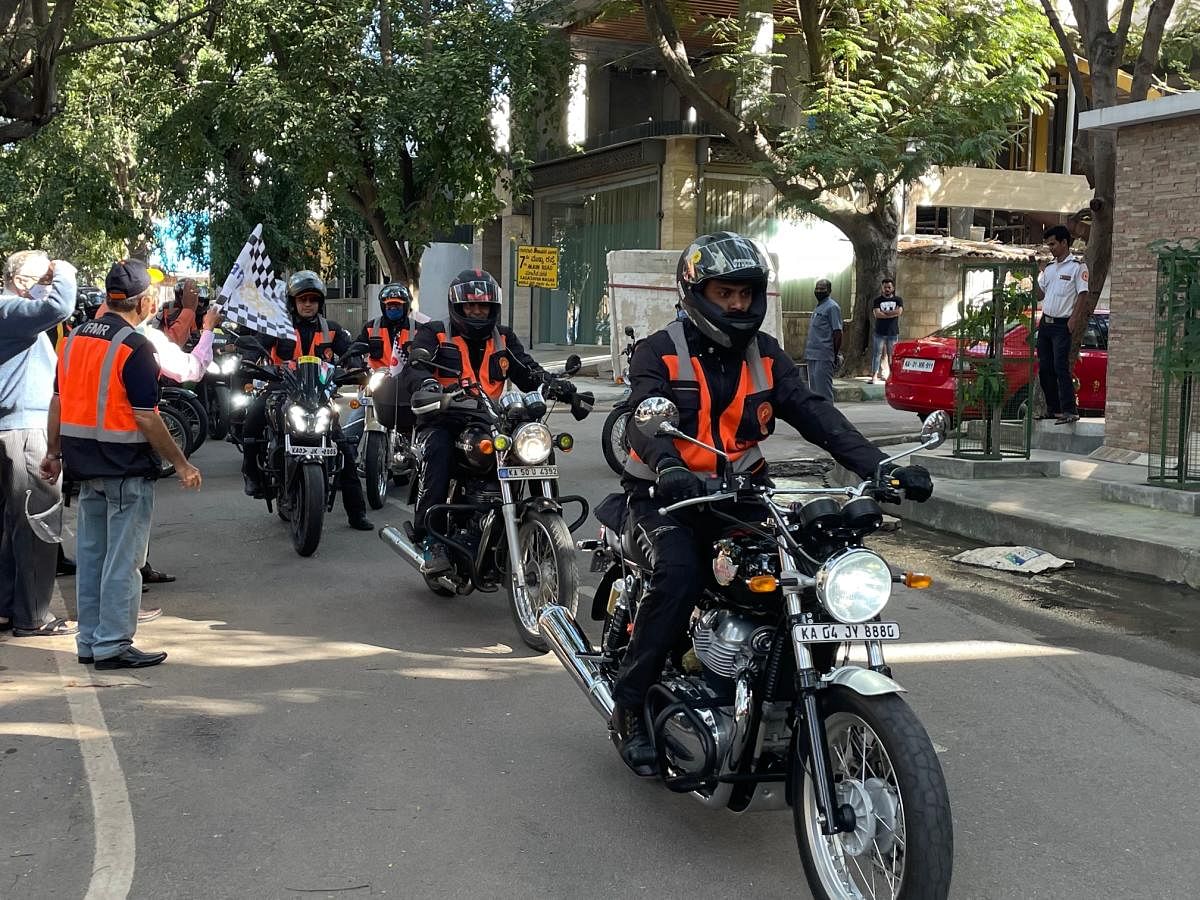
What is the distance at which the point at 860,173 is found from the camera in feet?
70.6

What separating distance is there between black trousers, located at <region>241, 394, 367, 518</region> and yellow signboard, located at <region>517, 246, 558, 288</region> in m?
11.9

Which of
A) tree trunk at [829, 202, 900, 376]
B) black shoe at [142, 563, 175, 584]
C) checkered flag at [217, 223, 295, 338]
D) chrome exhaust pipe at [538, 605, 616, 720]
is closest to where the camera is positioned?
chrome exhaust pipe at [538, 605, 616, 720]

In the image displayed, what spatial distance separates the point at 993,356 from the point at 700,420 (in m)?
7.67

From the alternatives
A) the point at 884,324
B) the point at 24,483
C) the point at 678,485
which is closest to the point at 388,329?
the point at 24,483

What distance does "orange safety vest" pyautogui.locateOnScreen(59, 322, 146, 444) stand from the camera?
6180 mm

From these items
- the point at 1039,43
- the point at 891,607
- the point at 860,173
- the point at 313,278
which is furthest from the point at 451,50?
the point at 891,607

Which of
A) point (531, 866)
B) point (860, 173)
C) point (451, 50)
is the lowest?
point (531, 866)

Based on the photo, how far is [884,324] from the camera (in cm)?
2277

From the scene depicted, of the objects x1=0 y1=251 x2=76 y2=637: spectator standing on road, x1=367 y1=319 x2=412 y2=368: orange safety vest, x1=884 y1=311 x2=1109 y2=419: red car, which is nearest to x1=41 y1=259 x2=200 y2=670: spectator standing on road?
x1=0 y1=251 x2=76 y2=637: spectator standing on road

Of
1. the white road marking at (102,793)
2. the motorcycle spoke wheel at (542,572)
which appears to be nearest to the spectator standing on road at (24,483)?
the white road marking at (102,793)

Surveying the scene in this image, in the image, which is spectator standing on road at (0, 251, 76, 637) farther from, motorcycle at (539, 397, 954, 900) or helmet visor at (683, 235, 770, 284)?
motorcycle at (539, 397, 954, 900)

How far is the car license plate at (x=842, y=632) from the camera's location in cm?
351

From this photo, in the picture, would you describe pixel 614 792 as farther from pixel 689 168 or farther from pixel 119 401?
pixel 689 168

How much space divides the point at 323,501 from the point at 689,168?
65.0 feet
